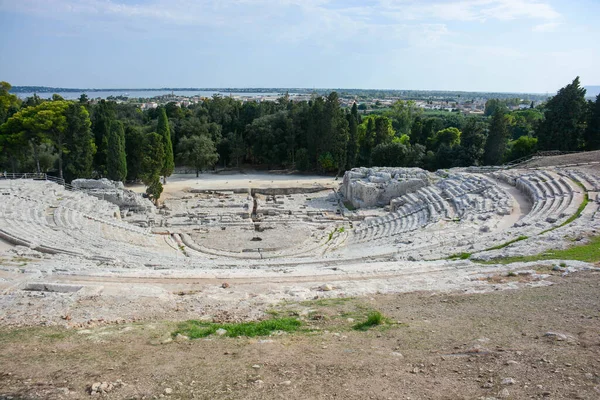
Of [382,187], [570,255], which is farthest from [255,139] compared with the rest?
[570,255]

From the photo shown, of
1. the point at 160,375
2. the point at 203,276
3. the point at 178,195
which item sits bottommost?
the point at 178,195

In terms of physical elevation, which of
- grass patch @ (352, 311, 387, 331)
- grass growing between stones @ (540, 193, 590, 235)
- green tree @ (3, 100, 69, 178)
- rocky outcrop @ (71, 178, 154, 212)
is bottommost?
rocky outcrop @ (71, 178, 154, 212)

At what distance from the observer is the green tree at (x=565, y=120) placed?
3434 centimetres

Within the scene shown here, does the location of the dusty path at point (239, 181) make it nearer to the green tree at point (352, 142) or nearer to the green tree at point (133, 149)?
the green tree at point (133, 149)

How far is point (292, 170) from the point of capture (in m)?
44.9

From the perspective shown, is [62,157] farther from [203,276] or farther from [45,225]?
[203,276]

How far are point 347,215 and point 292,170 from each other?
18645mm

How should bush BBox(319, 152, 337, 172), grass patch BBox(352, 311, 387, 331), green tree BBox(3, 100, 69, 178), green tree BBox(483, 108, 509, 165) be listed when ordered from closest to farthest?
grass patch BBox(352, 311, 387, 331) < green tree BBox(3, 100, 69, 178) < green tree BBox(483, 108, 509, 165) < bush BBox(319, 152, 337, 172)

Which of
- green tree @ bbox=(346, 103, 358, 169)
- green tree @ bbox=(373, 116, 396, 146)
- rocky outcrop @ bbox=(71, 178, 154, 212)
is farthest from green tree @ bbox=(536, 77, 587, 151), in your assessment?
rocky outcrop @ bbox=(71, 178, 154, 212)

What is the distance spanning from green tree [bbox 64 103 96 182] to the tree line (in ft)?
0.24

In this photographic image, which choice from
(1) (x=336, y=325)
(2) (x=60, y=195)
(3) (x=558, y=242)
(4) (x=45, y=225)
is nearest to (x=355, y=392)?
(1) (x=336, y=325)

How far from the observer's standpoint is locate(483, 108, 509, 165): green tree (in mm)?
37688

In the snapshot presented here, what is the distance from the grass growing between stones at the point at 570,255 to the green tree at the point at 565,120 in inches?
1022

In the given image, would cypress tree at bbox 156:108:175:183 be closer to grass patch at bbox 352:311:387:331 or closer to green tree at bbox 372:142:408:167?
green tree at bbox 372:142:408:167
